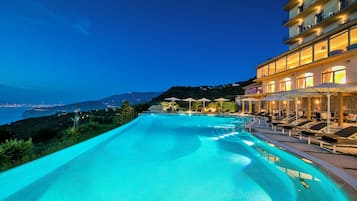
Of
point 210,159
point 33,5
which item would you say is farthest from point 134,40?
point 210,159

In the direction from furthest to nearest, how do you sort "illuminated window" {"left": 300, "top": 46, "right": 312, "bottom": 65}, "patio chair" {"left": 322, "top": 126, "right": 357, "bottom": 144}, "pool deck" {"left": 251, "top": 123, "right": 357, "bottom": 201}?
"illuminated window" {"left": 300, "top": 46, "right": 312, "bottom": 65} < "patio chair" {"left": 322, "top": 126, "right": 357, "bottom": 144} < "pool deck" {"left": 251, "top": 123, "right": 357, "bottom": 201}

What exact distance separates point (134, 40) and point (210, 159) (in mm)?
38556

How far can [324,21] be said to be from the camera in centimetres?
2014

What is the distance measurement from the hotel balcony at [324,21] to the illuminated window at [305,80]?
5.21 metres

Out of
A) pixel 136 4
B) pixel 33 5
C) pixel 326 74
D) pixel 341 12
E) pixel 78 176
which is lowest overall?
pixel 78 176

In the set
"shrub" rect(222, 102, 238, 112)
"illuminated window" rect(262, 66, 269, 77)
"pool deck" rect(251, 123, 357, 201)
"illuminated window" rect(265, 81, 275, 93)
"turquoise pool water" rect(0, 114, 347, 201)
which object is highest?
"illuminated window" rect(262, 66, 269, 77)

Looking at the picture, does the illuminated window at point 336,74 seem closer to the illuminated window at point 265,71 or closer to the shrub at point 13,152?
the illuminated window at point 265,71

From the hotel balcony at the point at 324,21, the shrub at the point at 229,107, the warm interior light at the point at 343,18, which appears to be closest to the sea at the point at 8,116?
the shrub at the point at 229,107

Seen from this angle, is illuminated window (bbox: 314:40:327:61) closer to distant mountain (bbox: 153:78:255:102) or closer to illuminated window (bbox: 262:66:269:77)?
illuminated window (bbox: 262:66:269:77)

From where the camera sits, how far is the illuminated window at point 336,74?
1333cm

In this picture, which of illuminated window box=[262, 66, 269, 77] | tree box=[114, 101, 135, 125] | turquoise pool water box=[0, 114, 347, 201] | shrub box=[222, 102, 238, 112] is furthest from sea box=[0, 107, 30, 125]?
illuminated window box=[262, 66, 269, 77]

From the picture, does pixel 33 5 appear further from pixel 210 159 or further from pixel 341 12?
pixel 341 12

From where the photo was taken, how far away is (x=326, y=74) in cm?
1463

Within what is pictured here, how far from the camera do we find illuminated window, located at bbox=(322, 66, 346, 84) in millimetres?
13333
